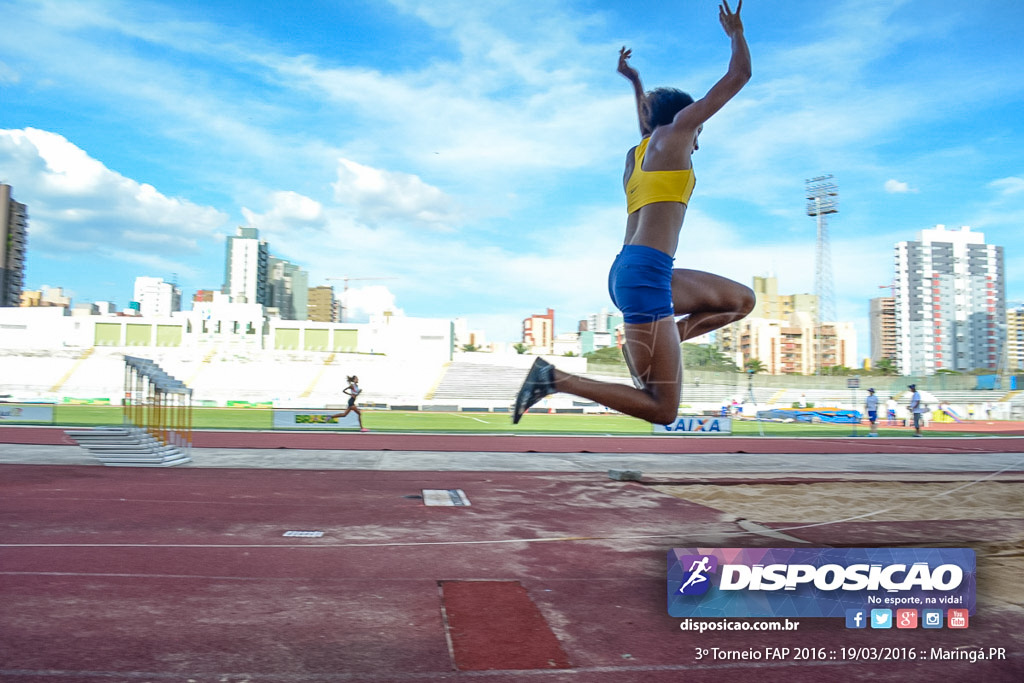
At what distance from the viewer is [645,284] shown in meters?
2.47

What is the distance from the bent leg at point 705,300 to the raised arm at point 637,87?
0.62 meters

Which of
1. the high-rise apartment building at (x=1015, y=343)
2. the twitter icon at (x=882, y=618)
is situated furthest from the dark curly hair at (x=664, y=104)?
the high-rise apartment building at (x=1015, y=343)

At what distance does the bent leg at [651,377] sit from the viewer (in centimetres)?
249

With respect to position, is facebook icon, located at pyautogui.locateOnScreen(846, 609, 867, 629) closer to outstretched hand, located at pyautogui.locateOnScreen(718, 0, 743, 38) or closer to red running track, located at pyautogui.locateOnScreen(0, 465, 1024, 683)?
red running track, located at pyautogui.locateOnScreen(0, 465, 1024, 683)

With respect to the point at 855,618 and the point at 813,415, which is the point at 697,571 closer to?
the point at 855,618

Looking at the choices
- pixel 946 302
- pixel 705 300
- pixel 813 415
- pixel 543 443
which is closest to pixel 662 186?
pixel 705 300

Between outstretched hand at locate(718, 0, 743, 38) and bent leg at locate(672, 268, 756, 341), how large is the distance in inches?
35.7

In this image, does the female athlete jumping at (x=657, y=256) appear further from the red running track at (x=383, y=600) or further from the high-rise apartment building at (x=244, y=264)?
the high-rise apartment building at (x=244, y=264)

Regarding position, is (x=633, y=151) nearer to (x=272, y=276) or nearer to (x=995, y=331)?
(x=995, y=331)

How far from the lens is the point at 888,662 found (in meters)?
3.77

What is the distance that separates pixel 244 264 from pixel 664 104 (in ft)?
623

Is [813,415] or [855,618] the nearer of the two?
[855,618]

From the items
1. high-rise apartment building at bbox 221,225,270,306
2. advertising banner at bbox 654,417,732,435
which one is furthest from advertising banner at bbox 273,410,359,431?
high-rise apartment building at bbox 221,225,270,306

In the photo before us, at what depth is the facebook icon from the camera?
381cm
